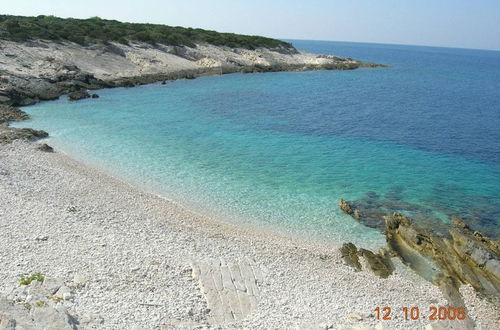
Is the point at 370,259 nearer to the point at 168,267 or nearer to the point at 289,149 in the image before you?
the point at 168,267

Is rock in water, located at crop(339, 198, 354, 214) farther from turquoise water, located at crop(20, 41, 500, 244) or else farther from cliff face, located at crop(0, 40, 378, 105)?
cliff face, located at crop(0, 40, 378, 105)

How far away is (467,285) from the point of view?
689 inches

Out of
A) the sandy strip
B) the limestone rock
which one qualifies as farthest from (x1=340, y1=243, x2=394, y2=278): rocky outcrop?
the limestone rock

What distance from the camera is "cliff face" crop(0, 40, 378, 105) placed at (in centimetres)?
4998

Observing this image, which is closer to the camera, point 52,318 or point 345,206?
point 52,318

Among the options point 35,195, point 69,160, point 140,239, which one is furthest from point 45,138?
point 140,239

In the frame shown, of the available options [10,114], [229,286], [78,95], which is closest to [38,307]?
[229,286]

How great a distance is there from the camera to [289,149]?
114 ft

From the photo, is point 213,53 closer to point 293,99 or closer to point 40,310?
point 293,99

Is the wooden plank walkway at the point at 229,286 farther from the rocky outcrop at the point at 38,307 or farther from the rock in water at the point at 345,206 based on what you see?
the rock in water at the point at 345,206

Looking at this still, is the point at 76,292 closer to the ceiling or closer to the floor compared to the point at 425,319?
closer to the ceiling

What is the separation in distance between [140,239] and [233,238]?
14.2ft

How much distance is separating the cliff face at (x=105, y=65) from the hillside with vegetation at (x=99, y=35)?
1.83m

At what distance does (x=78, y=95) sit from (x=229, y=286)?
42.1 meters
